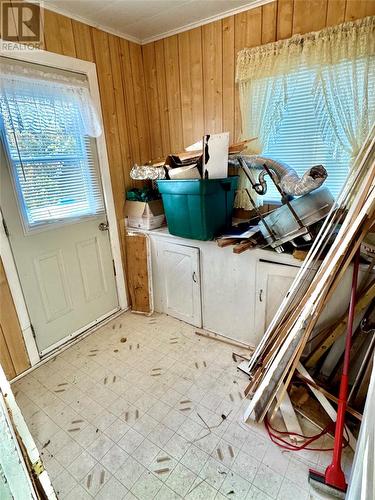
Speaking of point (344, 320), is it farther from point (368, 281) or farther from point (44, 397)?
point (44, 397)

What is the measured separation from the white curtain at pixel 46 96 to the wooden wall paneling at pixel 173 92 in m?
0.71

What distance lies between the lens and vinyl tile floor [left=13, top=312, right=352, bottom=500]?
1.32m

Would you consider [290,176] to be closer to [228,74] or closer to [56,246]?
[228,74]

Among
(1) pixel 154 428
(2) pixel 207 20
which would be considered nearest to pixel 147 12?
(2) pixel 207 20

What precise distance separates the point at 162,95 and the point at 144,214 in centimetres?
117

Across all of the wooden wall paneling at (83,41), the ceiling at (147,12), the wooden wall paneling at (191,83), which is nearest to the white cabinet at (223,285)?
the wooden wall paneling at (191,83)

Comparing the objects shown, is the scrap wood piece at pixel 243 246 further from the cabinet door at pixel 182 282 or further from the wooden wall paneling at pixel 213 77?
the wooden wall paneling at pixel 213 77

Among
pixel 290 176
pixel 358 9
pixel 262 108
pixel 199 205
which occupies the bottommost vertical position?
pixel 199 205

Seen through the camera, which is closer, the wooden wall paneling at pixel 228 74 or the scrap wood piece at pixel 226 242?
the scrap wood piece at pixel 226 242

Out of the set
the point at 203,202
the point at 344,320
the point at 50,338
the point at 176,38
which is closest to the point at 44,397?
the point at 50,338

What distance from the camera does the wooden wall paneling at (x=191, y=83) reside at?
236 cm

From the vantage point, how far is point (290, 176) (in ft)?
5.87

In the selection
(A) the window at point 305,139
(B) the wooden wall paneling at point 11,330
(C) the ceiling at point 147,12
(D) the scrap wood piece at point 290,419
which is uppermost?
(C) the ceiling at point 147,12

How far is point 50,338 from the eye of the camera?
A: 2.25m
